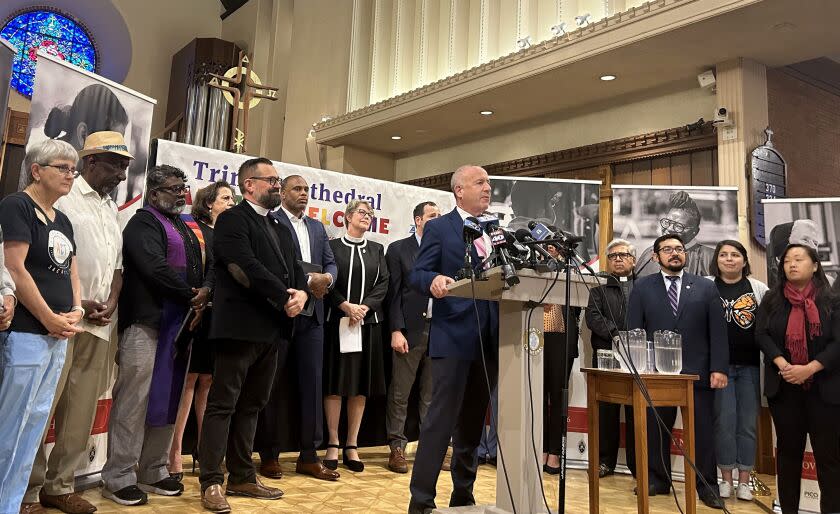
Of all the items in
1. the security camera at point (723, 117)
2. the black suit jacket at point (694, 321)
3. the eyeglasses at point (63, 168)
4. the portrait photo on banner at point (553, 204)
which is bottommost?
the black suit jacket at point (694, 321)

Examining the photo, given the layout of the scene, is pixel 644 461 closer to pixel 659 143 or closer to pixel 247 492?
pixel 247 492

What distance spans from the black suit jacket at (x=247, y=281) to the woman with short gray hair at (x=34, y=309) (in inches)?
22.3

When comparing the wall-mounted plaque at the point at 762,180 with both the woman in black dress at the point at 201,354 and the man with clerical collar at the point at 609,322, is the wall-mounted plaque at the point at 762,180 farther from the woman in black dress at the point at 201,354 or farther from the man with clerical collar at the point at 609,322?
the woman in black dress at the point at 201,354

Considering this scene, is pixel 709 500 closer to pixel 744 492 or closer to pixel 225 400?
pixel 744 492

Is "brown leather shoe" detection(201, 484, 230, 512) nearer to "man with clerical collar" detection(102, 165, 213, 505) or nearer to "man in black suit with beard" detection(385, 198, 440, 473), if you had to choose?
"man with clerical collar" detection(102, 165, 213, 505)

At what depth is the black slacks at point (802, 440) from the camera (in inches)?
119

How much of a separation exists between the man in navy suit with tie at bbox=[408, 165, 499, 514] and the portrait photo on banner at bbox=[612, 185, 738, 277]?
2758 millimetres

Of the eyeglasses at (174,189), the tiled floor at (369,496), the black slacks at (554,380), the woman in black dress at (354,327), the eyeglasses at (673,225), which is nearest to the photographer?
the tiled floor at (369,496)

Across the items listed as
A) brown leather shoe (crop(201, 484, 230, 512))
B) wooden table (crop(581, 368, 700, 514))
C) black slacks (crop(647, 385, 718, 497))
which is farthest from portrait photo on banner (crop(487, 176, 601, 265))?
brown leather shoe (crop(201, 484, 230, 512))

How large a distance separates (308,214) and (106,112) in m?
1.39

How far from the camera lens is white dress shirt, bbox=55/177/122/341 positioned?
2.81 m

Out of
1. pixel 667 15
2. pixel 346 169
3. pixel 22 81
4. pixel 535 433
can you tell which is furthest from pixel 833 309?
pixel 22 81

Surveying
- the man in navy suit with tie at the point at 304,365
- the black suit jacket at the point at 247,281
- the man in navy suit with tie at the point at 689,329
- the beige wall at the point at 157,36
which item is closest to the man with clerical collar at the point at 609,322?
the man in navy suit with tie at the point at 689,329

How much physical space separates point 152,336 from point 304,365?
3.05 feet
